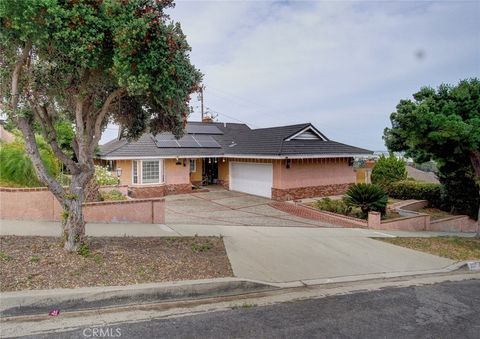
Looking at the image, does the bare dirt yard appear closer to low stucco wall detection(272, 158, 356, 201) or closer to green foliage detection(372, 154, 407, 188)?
low stucco wall detection(272, 158, 356, 201)

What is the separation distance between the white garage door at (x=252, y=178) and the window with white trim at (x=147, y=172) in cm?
492

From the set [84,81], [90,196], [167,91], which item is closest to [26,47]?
[84,81]

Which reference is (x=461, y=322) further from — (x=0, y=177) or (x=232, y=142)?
(x=232, y=142)

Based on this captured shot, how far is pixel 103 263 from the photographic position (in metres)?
5.91

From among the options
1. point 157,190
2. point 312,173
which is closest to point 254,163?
point 312,173

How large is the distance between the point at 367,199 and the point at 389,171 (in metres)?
11.1

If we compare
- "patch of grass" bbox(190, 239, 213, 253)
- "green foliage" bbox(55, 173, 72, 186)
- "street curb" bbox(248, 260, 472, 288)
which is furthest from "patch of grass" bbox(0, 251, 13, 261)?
"green foliage" bbox(55, 173, 72, 186)

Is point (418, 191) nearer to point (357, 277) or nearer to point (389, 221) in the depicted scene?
point (389, 221)

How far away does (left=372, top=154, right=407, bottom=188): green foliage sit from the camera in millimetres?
23906

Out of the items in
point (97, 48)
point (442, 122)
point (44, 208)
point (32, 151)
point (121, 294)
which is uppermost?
point (97, 48)

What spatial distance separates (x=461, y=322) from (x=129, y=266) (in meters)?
5.32

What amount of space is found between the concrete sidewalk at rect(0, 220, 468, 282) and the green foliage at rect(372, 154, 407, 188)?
46.5 ft

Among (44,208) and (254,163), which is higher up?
(254,163)

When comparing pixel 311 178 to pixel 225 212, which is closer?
pixel 225 212
